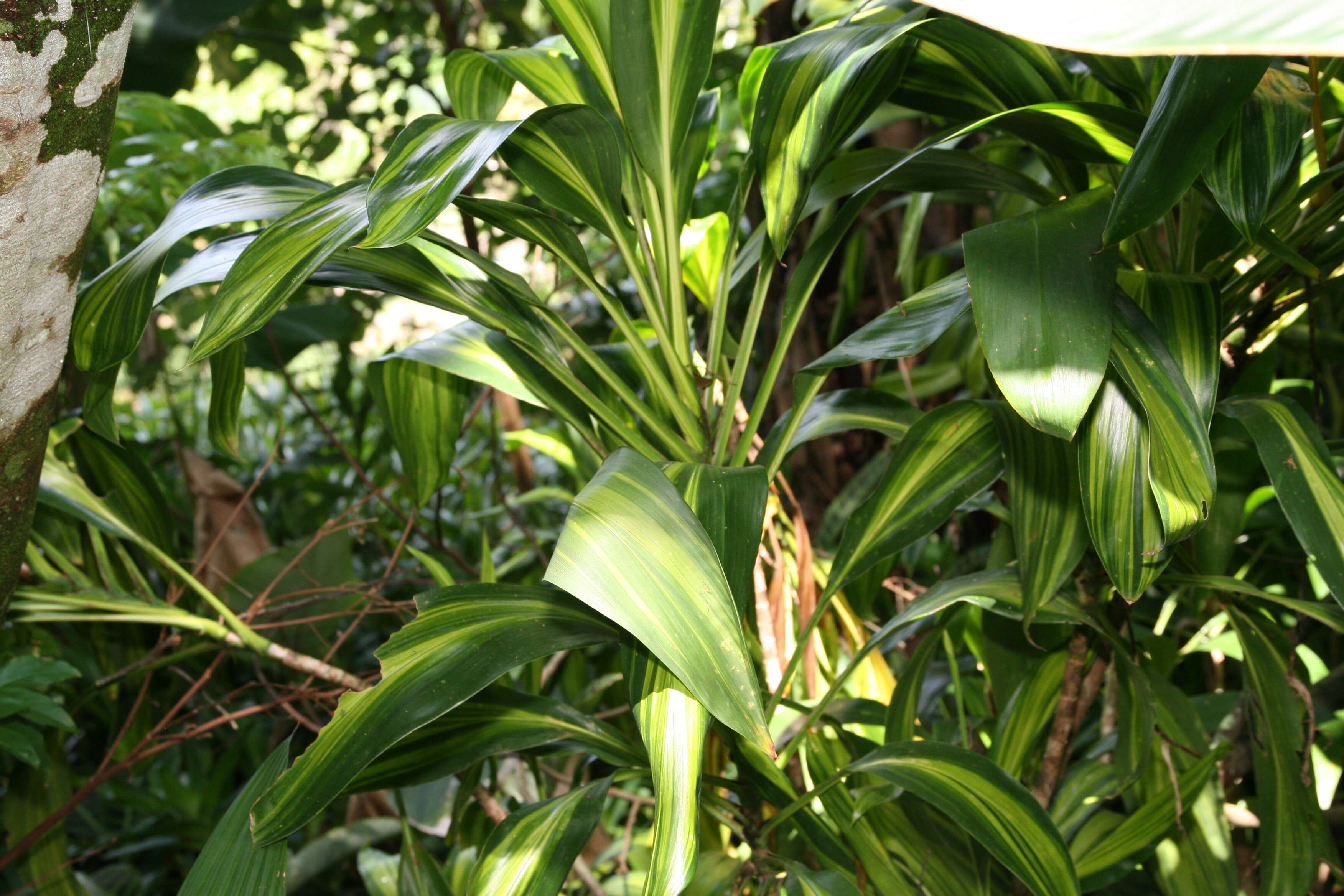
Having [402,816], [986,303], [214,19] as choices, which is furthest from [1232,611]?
[214,19]

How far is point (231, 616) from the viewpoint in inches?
28.5

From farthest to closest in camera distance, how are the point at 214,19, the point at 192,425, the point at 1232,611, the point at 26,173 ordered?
the point at 192,425, the point at 214,19, the point at 1232,611, the point at 26,173

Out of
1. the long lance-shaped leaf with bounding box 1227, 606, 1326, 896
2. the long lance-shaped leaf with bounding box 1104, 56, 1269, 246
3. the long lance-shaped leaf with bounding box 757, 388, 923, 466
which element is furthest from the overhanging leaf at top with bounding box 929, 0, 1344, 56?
the long lance-shaped leaf with bounding box 1227, 606, 1326, 896

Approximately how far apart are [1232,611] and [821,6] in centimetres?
69

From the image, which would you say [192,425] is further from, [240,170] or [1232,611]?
[1232,611]

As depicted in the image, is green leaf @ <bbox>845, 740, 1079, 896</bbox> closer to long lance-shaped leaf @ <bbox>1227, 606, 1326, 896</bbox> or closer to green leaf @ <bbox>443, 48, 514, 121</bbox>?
long lance-shaped leaf @ <bbox>1227, 606, 1326, 896</bbox>

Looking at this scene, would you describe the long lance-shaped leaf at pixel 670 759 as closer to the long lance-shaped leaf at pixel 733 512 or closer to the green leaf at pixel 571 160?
the long lance-shaped leaf at pixel 733 512

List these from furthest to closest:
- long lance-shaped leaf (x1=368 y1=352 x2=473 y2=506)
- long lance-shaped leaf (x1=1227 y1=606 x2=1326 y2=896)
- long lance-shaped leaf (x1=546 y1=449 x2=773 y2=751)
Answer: long lance-shaped leaf (x1=368 y1=352 x2=473 y2=506), long lance-shaped leaf (x1=1227 y1=606 x2=1326 y2=896), long lance-shaped leaf (x1=546 y1=449 x2=773 y2=751)

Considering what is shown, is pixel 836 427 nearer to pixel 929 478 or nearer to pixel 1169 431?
pixel 929 478

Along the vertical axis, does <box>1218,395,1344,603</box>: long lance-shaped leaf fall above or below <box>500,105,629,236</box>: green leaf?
below

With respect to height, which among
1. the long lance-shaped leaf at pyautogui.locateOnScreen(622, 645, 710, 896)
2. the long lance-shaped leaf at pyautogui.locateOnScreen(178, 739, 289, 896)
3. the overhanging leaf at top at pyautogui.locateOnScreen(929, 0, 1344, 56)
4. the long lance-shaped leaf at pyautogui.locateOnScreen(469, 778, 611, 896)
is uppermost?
the overhanging leaf at top at pyautogui.locateOnScreen(929, 0, 1344, 56)

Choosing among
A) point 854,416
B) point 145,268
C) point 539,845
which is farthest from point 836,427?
point 145,268

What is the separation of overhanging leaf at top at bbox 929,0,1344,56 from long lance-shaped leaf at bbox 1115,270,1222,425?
27 centimetres

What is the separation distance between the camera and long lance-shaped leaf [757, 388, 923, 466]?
667 millimetres
